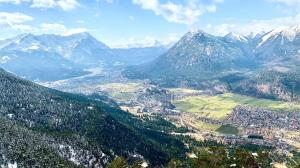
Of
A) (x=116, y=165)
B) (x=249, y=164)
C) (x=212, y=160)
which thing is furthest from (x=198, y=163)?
(x=116, y=165)

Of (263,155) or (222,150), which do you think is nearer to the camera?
(263,155)

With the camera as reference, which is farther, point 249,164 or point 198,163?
point 198,163

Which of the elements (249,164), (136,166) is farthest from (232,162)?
(136,166)

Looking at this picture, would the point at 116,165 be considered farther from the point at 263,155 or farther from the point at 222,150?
the point at 263,155

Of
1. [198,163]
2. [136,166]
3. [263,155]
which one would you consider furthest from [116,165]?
[263,155]

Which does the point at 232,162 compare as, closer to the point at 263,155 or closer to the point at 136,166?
the point at 263,155

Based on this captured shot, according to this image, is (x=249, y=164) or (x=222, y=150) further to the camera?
(x=222, y=150)

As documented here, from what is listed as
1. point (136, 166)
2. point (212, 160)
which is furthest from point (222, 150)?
point (136, 166)

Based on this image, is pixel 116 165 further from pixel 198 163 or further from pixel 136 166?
pixel 198 163
